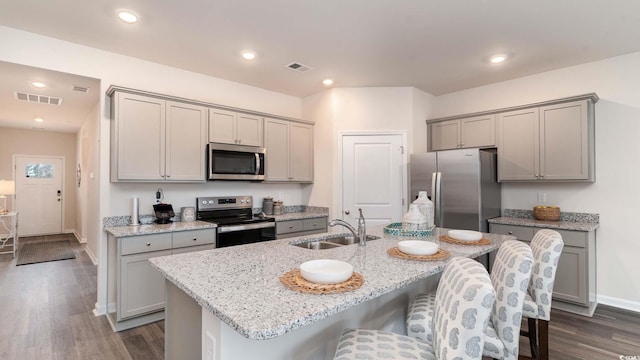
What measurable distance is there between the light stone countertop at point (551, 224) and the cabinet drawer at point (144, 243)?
3.51 m

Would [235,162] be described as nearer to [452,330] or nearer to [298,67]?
[298,67]

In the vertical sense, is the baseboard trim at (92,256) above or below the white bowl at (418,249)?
below

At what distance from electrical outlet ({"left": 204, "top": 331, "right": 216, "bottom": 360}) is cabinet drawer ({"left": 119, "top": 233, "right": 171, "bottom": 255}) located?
1992mm

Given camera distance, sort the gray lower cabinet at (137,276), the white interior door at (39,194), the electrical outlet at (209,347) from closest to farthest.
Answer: the electrical outlet at (209,347), the gray lower cabinet at (137,276), the white interior door at (39,194)

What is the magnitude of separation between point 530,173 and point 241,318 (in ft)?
12.4

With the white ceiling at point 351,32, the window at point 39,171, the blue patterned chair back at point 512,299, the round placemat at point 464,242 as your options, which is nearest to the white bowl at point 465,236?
the round placemat at point 464,242

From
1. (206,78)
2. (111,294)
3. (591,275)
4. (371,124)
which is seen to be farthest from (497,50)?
(111,294)

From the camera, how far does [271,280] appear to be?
1.41 m

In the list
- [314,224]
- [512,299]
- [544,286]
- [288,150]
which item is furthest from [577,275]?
[288,150]

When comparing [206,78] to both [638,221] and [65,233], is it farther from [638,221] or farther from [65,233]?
[65,233]

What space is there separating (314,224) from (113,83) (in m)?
2.85

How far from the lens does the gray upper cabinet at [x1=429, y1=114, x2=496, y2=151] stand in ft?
13.0

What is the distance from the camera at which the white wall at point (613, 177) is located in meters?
3.23

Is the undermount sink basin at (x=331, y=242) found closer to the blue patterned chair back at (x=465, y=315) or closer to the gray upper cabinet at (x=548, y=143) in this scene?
the blue patterned chair back at (x=465, y=315)
